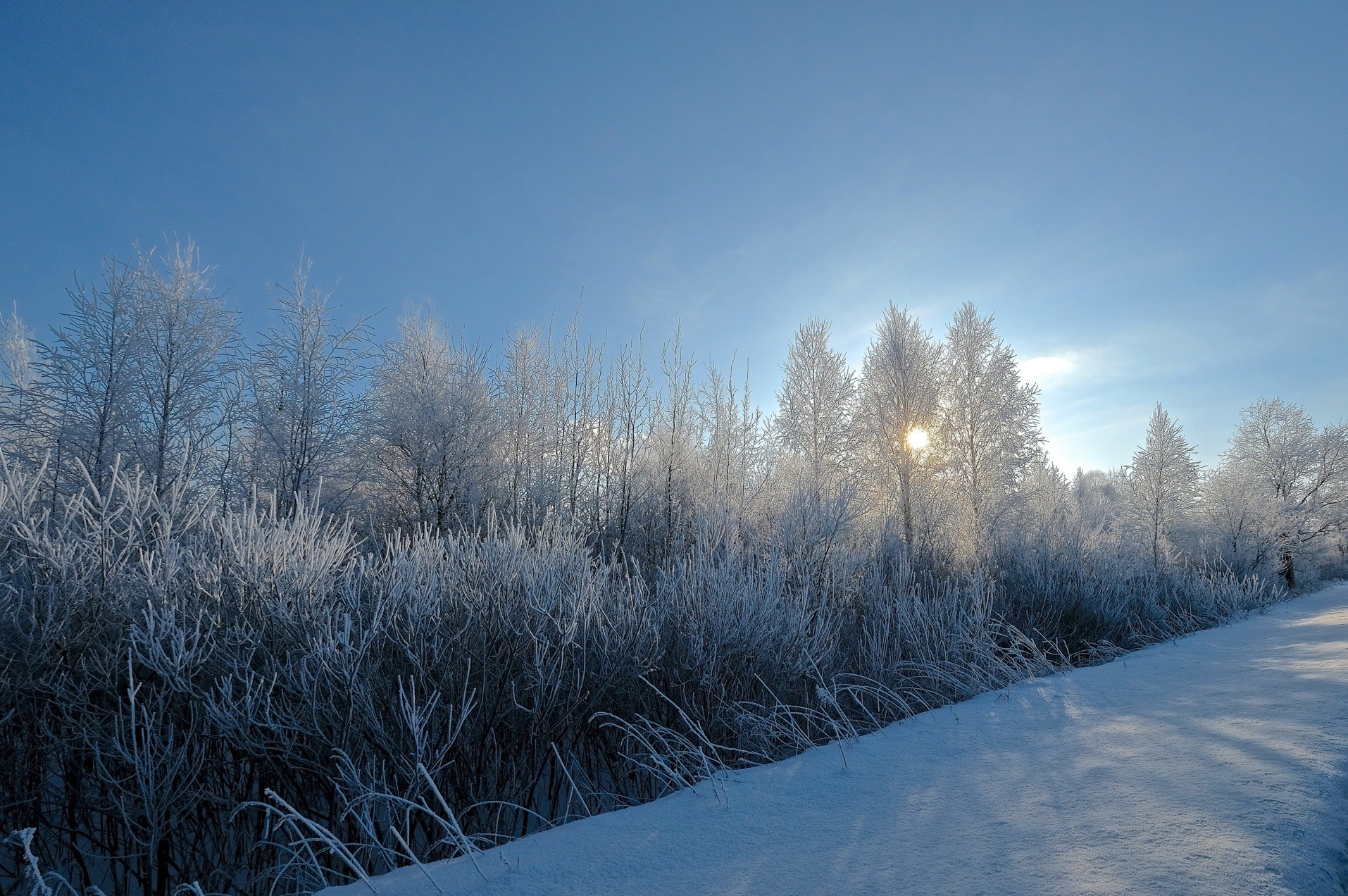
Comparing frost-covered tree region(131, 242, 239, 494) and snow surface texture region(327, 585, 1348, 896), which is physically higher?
frost-covered tree region(131, 242, 239, 494)

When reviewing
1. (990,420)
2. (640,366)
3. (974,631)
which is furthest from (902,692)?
(990,420)

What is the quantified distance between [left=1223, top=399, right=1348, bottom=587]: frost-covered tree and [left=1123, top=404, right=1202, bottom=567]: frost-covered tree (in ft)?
13.6

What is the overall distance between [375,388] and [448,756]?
1070 centimetres

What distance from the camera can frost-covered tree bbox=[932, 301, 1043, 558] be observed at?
16.2 metres

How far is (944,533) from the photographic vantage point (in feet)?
39.8

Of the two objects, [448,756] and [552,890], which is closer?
[552,890]

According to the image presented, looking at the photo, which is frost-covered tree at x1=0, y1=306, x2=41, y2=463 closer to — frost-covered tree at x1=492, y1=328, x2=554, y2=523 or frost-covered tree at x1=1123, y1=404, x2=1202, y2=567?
frost-covered tree at x1=492, y1=328, x2=554, y2=523

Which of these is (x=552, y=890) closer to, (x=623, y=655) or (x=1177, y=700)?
(x=623, y=655)

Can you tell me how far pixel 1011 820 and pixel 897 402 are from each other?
14.4 metres

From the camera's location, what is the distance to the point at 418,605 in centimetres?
321

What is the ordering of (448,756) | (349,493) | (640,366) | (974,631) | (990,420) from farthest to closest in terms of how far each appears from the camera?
(990,420), (640,366), (349,493), (974,631), (448,756)

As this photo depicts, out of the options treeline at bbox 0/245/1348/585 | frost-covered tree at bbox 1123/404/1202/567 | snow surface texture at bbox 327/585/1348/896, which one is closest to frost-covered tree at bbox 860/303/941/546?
treeline at bbox 0/245/1348/585

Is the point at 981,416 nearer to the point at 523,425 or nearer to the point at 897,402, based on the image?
the point at 897,402

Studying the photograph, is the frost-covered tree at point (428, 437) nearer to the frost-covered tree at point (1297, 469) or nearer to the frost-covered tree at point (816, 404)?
the frost-covered tree at point (816, 404)
